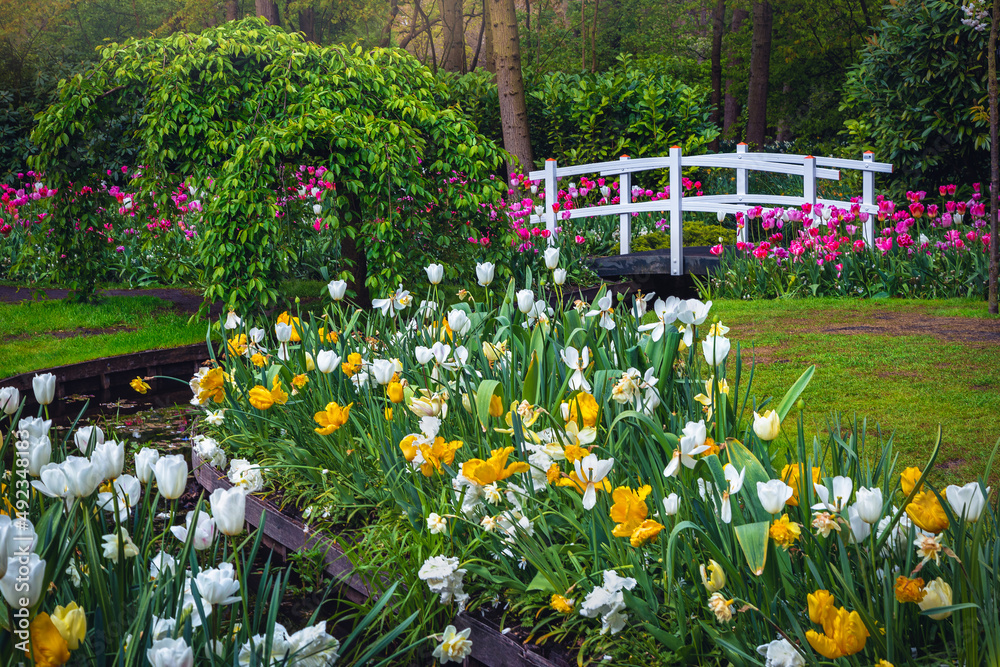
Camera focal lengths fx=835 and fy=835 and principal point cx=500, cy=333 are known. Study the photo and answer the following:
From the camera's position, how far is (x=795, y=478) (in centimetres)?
190

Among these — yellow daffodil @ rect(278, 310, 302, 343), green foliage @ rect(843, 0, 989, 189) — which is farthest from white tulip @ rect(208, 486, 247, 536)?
green foliage @ rect(843, 0, 989, 189)

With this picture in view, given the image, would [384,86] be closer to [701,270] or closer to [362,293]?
[362,293]

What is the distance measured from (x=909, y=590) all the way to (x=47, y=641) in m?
1.50

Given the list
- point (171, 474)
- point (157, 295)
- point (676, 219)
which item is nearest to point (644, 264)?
point (676, 219)

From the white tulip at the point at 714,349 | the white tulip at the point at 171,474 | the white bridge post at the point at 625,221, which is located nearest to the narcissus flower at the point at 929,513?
the white tulip at the point at 714,349

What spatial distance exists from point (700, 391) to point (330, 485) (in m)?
1.45

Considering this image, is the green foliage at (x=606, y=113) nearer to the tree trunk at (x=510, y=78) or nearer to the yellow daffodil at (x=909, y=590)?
the tree trunk at (x=510, y=78)

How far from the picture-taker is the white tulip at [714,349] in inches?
91.7

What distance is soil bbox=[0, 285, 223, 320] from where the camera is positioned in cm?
823

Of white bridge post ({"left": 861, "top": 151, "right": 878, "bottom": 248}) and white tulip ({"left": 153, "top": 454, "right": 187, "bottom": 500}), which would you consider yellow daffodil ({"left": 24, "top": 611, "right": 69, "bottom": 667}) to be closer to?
white tulip ({"left": 153, "top": 454, "right": 187, "bottom": 500})

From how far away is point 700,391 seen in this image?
108 inches

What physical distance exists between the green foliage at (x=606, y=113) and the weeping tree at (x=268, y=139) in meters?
6.48

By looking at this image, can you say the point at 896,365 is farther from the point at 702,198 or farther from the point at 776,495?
the point at 702,198

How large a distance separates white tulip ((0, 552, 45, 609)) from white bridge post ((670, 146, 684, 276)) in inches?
310
